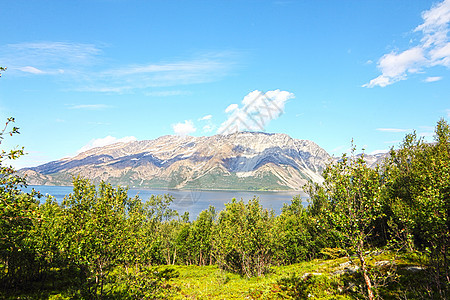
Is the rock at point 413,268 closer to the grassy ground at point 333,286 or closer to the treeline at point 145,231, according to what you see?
the grassy ground at point 333,286

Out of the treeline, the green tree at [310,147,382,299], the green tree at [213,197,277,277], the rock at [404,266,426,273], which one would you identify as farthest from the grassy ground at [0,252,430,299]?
the green tree at [213,197,277,277]

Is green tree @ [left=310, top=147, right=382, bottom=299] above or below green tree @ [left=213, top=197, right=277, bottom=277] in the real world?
above

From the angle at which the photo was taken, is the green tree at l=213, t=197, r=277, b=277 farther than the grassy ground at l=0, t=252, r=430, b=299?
Yes

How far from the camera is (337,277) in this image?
2470cm

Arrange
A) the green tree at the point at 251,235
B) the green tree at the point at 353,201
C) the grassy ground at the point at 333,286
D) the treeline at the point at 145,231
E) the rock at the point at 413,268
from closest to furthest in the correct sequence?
the treeline at the point at 145,231 → the green tree at the point at 353,201 → the grassy ground at the point at 333,286 → the rock at the point at 413,268 → the green tree at the point at 251,235

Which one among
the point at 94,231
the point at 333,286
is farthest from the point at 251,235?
the point at 94,231

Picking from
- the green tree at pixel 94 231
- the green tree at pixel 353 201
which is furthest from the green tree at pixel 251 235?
the green tree at pixel 353 201

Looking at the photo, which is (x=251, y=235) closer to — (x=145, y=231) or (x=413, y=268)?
(x=145, y=231)

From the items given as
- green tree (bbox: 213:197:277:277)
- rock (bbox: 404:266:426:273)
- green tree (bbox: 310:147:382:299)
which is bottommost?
green tree (bbox: 213:197:277:277)

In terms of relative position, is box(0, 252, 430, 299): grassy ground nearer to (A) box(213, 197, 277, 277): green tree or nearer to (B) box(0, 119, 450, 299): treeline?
(B) box(0, 119, 450, 299): treeline

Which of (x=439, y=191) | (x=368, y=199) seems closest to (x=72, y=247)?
(x=368, y=199)

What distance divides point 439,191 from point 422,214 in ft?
5.71

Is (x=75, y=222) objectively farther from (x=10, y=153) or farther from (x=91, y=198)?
(x=10, y=153)

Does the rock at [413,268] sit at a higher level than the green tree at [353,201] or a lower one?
lower
